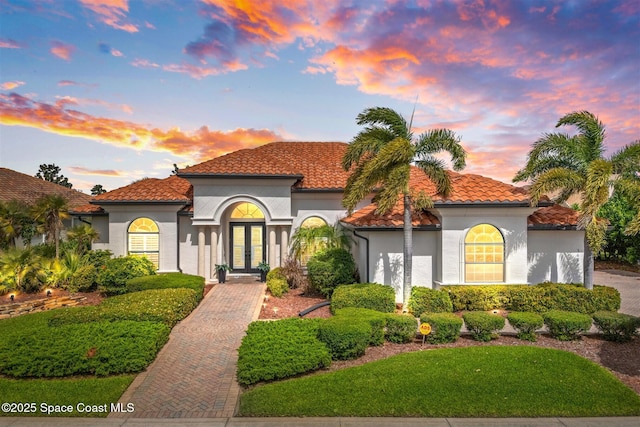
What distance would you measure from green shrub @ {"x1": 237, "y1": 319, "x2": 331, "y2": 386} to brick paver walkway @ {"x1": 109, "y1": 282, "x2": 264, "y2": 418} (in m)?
0.53

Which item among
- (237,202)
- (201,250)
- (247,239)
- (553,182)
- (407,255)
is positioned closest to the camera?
(407,255)

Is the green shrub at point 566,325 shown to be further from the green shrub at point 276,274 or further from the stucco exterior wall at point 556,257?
the green shrub at point 276,274

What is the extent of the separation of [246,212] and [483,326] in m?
13.3

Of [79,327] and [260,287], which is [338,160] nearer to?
[260,287]

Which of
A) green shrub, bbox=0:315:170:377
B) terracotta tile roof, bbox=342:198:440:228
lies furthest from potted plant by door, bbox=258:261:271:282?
green shrub, bbox=0:315:170:377

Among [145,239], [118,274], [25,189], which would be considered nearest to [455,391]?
[118,274]

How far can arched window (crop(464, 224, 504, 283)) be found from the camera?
45.6 feet

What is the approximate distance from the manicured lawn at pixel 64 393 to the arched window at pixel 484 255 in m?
12.2

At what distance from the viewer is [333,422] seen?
624 cm

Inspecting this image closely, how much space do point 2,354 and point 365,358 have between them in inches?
346

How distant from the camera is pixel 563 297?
41.7 feet

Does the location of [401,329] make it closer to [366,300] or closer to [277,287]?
[366,300]

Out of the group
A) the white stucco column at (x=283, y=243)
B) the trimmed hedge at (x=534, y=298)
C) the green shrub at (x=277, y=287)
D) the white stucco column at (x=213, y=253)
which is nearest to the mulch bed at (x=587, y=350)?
the trimmed hedge at (x=534, y=298)

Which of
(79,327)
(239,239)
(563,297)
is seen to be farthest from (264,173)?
(563,297)
